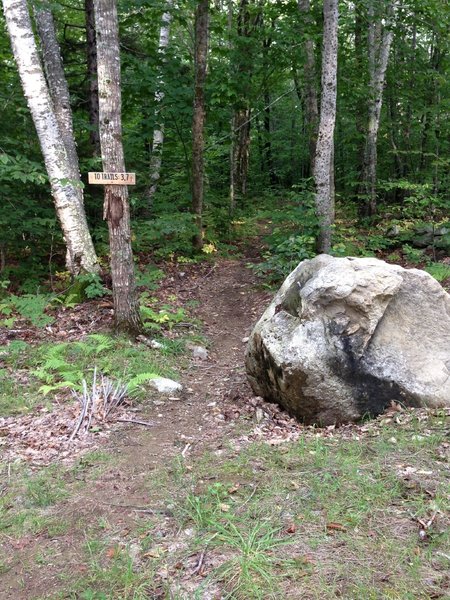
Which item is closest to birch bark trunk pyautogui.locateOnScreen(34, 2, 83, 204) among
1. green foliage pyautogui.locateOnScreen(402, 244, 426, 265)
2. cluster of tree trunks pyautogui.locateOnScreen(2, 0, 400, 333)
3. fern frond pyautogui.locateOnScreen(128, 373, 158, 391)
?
cluster of tree trunks pyautogui.locateOnScreen(2, 0, 400, 333)

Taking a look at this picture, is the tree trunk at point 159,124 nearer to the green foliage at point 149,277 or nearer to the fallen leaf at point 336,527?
the green foliage at point 149,277

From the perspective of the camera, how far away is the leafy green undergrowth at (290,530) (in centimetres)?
280

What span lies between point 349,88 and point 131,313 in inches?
408

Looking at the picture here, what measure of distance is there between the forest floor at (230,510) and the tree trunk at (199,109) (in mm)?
7851

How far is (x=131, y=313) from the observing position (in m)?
7.14

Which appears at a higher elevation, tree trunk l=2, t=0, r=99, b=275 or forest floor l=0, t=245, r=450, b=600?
tree trunk l=2, t=0, r=99, b=275

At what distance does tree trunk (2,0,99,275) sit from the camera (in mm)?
7949

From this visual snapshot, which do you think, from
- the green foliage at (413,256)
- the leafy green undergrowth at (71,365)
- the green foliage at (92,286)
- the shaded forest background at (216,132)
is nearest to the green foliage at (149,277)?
the green foliage at (92,286)

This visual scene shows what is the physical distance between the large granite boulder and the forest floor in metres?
0.23

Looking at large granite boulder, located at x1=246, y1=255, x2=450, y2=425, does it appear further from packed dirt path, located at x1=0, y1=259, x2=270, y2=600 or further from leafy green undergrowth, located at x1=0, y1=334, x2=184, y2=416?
leafy green undergrowth, located at x1=0, y1=334, x2=184, y2=416

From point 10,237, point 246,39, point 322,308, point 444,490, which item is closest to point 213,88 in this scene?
point 246,39

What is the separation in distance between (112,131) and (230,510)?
5.22m

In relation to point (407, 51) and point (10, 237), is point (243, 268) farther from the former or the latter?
point (407, 51)

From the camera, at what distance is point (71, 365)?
6160mm
